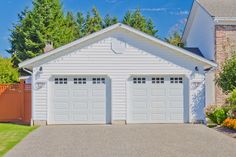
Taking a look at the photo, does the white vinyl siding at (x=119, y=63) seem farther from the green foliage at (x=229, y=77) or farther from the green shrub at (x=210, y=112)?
the green shrub at (x=210, y=112)

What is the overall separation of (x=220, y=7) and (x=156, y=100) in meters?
7.38

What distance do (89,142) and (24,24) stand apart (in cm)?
3205

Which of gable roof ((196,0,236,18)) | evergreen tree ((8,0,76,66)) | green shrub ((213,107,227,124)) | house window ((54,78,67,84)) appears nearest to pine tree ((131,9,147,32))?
evergreen tree ((8,0,76,66))

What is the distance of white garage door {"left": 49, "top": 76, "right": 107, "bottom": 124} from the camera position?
19938mm

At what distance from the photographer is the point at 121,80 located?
2006 cm

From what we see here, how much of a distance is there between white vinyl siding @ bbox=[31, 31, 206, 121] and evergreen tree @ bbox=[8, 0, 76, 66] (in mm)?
21774

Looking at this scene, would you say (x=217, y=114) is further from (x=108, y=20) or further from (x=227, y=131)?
(x=108, y=20)

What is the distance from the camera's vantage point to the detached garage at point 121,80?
1991 cm

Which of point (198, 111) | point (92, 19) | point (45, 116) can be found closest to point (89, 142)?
point (45, 116)

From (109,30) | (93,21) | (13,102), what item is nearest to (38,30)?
(93,21)

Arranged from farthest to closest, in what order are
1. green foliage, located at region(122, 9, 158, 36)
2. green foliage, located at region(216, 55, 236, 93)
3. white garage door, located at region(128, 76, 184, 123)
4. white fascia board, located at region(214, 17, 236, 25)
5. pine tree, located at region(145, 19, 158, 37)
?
pine tree, located at region(145, 19, 158, 37), green foliage, located at region(122, 9, 158, 36), white fascia board, located at region(214, 17, 236, 25), white garage door, located at region(128, 76, 184, 123), green foliage, located at region(216, 55, 236, 93)

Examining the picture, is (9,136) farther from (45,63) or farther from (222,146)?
(222,146)

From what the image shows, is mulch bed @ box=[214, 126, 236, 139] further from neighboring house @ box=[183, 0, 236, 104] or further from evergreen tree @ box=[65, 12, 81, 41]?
evergreen tree @ box=[65, 12, 81, 41]

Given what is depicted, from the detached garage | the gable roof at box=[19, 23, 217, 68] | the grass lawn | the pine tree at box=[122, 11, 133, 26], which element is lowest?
the grass lawn
